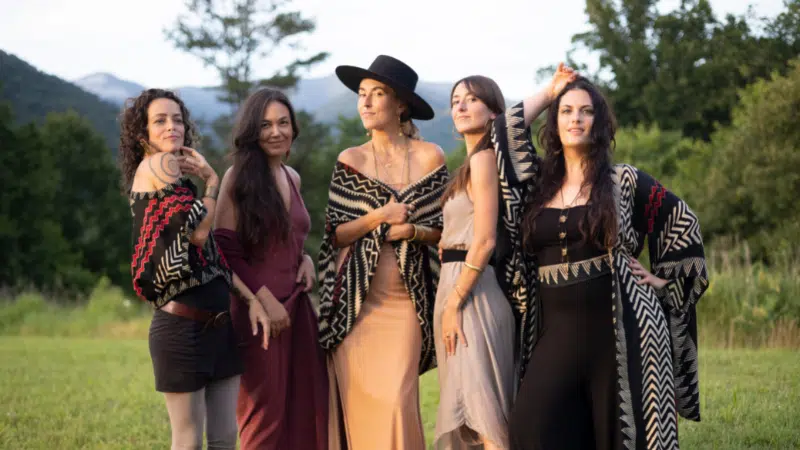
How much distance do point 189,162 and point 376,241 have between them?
3.74 ft

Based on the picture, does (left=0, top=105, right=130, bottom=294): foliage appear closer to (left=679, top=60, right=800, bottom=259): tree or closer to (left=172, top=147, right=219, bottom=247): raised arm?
(left=679, top=60, right=800, bottom=259): tree

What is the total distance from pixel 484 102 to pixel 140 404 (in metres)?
6.06

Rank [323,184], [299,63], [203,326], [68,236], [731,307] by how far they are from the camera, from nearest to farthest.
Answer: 1. [203,326]
2. [731,307]
3. [299,63]
4. [323,184]
5. [68,236]

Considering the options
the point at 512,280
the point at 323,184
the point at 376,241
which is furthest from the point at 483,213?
the point at 323,184

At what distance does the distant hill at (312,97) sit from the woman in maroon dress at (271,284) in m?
31.6

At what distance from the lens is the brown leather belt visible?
462cm

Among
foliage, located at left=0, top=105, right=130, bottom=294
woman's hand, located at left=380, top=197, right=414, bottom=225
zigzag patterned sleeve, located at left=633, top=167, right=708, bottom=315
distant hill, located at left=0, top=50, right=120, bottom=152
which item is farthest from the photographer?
distant hill, located at left=0, top=50, right=120, bottom=152

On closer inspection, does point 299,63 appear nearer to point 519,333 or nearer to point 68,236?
point 68,236

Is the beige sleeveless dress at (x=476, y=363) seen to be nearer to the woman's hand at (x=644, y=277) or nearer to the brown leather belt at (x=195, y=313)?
the woman's hand at (x=644, y=277)

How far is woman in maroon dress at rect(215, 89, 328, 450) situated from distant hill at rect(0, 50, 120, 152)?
4441 centimetres

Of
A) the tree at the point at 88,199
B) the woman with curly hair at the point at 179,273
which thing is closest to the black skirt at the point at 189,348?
the woman with curly hair at the point at 179,273

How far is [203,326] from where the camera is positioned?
15.3ft

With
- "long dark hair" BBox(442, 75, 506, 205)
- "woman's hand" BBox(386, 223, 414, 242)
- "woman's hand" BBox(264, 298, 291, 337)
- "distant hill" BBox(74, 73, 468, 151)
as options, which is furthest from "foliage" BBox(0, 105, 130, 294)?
"long dark hair" BBox(442, 75, 506, 205)

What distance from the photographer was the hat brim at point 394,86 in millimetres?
5441
